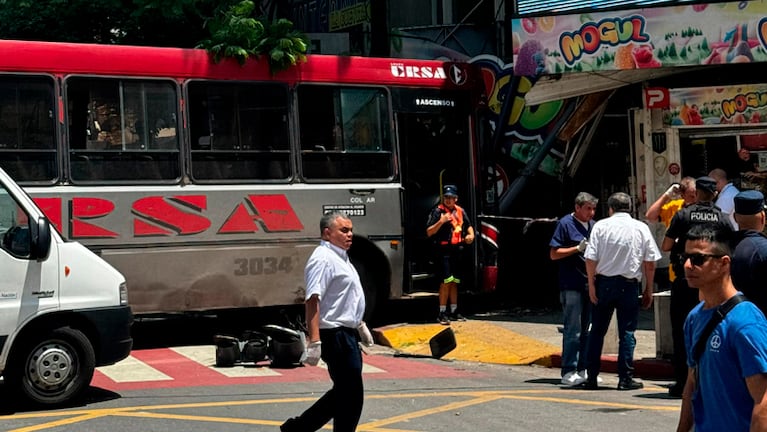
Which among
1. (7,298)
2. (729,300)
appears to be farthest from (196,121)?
(729,300)

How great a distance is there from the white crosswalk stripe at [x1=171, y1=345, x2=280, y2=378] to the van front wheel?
7.10 ft

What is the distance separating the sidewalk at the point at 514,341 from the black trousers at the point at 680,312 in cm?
158

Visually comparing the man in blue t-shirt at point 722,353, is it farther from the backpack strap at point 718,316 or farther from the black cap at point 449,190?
the black cap at point 449,190

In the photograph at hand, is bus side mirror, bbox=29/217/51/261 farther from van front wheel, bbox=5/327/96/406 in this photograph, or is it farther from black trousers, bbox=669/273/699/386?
black trousers, bbox=669/273/699/386

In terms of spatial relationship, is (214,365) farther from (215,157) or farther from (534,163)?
(534,163)

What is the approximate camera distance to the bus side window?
14.1 meters

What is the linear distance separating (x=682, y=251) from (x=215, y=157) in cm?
601

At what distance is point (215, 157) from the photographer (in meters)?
14.1

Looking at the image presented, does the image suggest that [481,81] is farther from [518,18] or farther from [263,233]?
[263,233]

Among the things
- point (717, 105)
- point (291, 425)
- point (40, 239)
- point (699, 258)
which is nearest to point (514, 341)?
point (717, 105)

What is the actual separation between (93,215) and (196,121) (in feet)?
5.45

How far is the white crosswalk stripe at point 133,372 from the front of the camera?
1186cm

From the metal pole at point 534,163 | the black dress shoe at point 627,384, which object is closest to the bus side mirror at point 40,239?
the black dress shoe at point 627,384

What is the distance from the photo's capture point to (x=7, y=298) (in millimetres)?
9883
